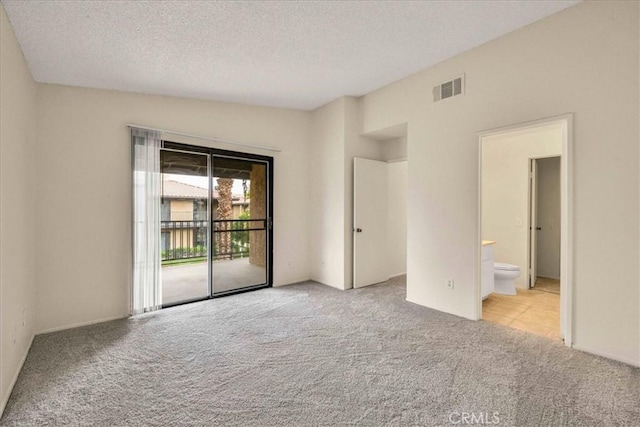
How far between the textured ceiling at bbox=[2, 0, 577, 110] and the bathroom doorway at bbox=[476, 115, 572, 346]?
115cm

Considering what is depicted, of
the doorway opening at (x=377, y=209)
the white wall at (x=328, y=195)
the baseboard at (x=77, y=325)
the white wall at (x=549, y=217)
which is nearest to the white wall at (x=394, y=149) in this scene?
the doorway opening at (x=377, y=209)

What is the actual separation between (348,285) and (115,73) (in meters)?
3.89

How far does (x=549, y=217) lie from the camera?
5410mm

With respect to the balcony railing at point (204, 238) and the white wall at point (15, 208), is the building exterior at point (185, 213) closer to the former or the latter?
the balcony railing at point (204, 238)

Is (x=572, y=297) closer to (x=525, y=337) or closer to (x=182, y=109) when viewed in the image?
(x=525, y=337)

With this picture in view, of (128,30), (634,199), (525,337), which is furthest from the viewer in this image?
(525,337)

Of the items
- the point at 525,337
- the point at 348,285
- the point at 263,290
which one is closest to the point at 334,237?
the point at 348,285

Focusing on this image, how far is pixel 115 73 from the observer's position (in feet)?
10.2

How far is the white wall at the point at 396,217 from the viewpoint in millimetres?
5398

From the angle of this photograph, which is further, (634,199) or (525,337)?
(525,337)

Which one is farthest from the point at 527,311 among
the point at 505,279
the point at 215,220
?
the point at 215,220

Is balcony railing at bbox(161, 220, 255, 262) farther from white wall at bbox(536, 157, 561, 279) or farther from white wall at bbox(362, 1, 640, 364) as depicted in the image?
white wall at bbox(536, 157, 561, 279)

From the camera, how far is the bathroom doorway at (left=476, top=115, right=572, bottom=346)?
3.64 m

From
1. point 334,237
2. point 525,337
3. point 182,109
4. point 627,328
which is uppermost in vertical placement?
point 182,109
